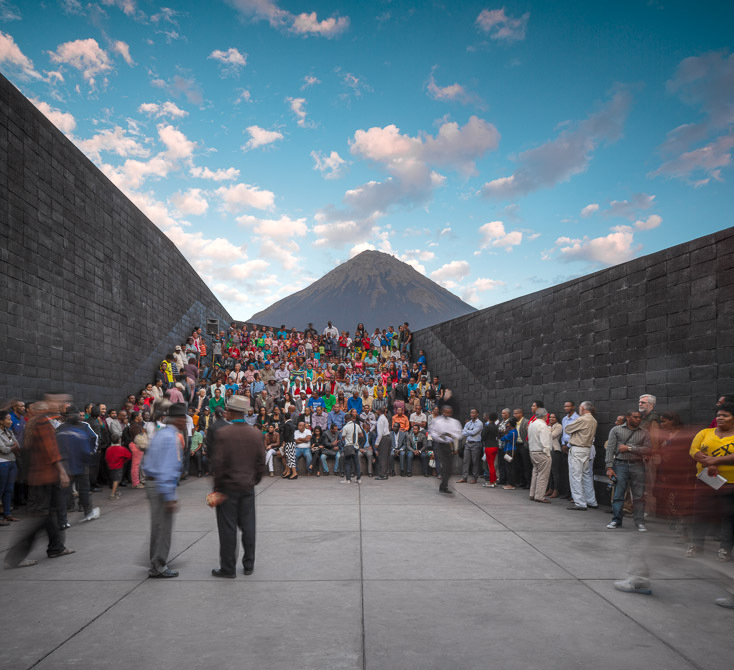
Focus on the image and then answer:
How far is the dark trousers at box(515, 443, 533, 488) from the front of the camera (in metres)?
11.2

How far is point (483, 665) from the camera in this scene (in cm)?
307

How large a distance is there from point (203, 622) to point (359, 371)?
15697 millimetres

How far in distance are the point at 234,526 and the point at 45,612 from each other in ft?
5.09

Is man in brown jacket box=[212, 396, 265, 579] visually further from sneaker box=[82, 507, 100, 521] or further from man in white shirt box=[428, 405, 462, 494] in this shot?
man in white shirt box=[428, 405, 462, 494]

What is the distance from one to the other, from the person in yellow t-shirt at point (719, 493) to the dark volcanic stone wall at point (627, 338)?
2.60 meters

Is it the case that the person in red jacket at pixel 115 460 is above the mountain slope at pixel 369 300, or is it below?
below

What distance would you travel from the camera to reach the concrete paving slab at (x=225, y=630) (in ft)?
10.2

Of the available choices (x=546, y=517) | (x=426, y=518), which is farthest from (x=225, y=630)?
(x=546, y=517)

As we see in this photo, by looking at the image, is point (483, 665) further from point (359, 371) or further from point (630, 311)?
point (359, 371)

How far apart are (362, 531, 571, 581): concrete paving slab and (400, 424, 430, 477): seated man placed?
674 centimetres

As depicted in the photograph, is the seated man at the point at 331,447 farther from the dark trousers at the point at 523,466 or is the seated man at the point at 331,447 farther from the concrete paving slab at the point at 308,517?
the dark trousers at the point at 523,466

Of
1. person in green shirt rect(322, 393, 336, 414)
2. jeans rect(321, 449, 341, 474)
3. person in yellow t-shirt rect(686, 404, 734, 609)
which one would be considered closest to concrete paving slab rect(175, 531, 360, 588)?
person in yellow t-shirt rect(686, 404, 734, 609)

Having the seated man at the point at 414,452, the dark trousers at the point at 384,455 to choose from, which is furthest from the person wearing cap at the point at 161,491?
the seated man at the point at 414,452

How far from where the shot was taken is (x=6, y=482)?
7242 mm
